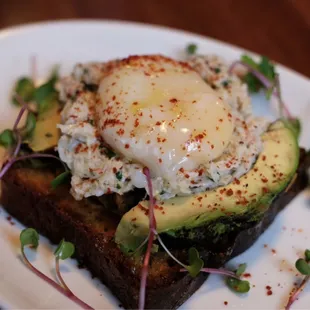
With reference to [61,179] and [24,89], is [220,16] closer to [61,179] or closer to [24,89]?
[24,89]

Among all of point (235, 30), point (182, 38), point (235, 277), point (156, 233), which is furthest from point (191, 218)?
point (235, 30)

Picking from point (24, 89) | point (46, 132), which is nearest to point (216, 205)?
point (46, 132)

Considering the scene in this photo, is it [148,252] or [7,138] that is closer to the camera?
[148,252]

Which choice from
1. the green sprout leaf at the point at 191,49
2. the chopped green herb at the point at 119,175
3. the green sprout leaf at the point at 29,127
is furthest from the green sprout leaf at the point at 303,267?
the green sprout leaf at the point at 191,49

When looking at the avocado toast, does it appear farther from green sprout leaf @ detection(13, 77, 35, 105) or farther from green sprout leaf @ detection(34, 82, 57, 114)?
green sprout leaf @ detection(13, 77, 35, 105)

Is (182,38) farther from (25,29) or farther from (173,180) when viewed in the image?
(173,180)

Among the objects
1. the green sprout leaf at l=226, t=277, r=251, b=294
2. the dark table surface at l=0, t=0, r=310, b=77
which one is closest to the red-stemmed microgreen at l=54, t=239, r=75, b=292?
the green sprout leaf at l=226, t=277, r=251, b=294
